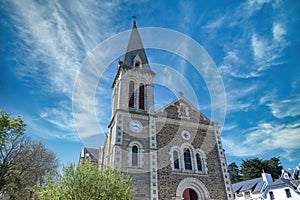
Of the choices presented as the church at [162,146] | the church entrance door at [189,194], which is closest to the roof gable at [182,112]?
the church at [162,146]

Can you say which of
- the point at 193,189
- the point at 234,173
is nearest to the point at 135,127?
the point at 193,189

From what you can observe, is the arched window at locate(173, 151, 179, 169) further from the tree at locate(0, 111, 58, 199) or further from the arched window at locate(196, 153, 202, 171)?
the tree at locate(0, 111, 58, 199)

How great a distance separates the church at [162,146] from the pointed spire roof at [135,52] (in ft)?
0.73

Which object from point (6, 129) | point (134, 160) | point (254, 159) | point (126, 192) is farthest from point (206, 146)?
point (254, 159)

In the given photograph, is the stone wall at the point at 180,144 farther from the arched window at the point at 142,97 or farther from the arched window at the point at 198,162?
the arched window at the point at 142,97

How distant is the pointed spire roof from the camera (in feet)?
64.6

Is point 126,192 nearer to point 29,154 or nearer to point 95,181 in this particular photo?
point 95,181

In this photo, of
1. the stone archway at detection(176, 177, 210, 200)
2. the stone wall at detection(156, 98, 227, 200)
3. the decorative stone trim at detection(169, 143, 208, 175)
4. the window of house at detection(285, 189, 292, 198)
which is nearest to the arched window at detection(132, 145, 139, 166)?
the stone wall at detection(156, 98, 227, 200)

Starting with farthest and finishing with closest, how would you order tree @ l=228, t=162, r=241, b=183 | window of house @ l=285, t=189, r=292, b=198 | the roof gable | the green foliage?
1. tree @ l=228, t=162, r=241, b=183
2. the green foliage
3. window of house @ l=285, t=189, r=292, b=198
4. the roof gable

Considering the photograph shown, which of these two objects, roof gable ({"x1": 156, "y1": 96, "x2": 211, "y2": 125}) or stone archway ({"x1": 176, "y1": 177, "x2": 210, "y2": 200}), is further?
roof gable ({"x1": 156, "y1": 96, "x2": 211, "y2": 125})

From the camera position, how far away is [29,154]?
68.1 ft

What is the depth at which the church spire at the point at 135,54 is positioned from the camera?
1965 centimetres

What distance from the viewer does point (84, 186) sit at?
29.7 ft

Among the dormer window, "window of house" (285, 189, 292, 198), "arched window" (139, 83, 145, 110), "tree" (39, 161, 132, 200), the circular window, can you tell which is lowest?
"tree" (39, 161, 132, 200)
